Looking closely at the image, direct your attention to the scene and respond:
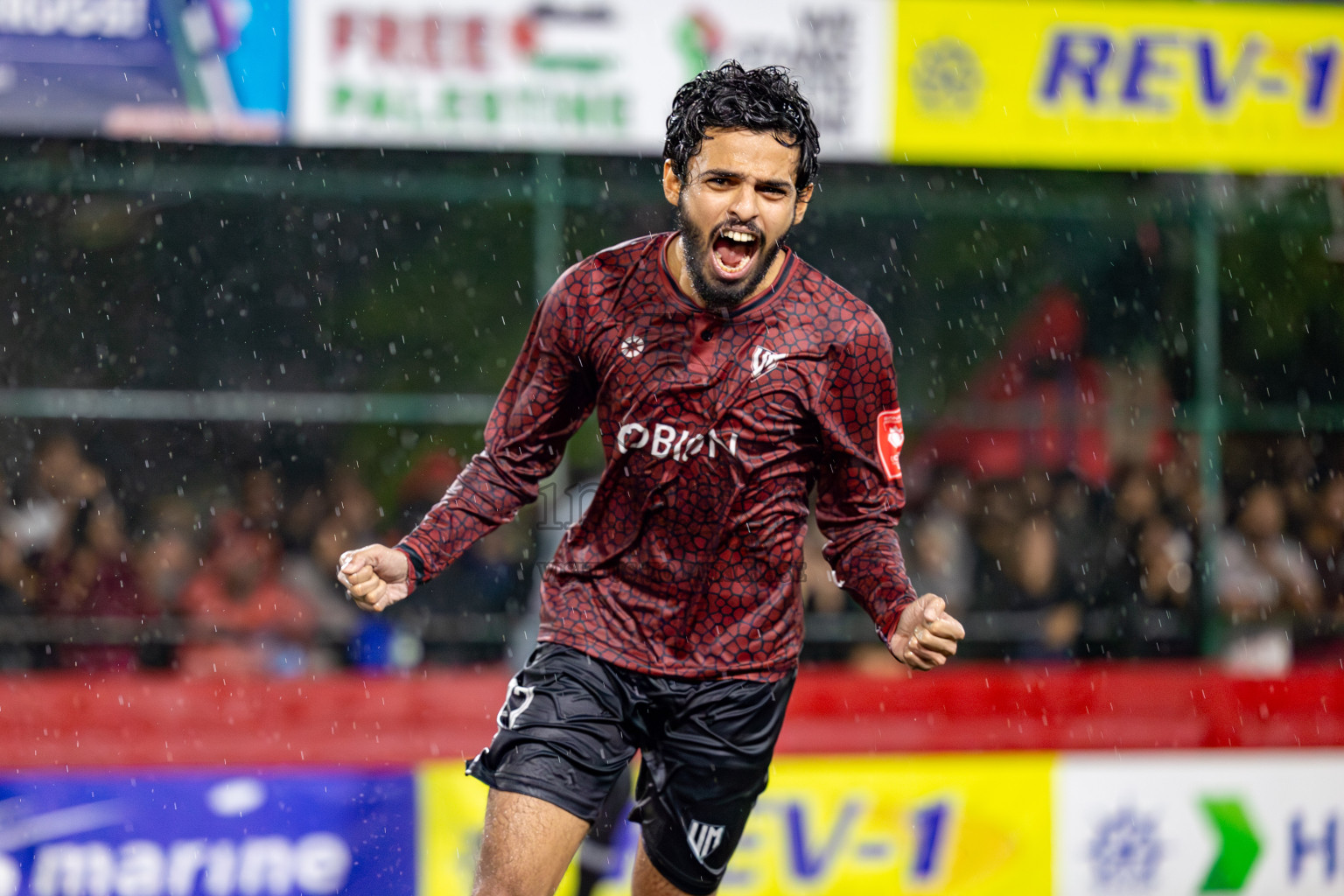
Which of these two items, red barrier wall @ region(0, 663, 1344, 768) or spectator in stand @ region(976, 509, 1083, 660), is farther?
spectator in stand @ region(976, 509, 1083, 660)

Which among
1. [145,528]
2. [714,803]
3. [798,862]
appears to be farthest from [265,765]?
[145,528]

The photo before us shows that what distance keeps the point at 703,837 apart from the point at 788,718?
7.64ft

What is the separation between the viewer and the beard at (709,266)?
3.14 meters

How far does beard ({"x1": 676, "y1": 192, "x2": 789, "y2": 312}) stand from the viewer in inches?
124

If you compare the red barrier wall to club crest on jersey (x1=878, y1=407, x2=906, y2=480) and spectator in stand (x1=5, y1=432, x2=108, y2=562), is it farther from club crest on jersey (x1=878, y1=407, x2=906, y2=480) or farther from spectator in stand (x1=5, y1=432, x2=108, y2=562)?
club crest on jersey (x1=878, y1=407, x2=906, y2=480)

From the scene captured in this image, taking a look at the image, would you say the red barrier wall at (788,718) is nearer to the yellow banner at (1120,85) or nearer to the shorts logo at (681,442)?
the shorts logo at (681,442)

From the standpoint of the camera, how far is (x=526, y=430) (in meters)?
3.39

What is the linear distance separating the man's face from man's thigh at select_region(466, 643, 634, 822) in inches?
33.2

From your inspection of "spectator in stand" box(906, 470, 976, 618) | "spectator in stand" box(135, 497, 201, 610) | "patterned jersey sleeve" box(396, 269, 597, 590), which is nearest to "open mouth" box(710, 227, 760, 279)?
"patterned jersey sleeve" box(396, 269, 597, 590)

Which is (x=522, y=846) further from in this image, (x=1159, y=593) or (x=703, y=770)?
(x=1159, y=593)

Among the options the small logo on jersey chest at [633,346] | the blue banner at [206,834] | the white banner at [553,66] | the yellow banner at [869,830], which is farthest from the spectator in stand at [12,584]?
the small logo on jersey chest at [633,346]

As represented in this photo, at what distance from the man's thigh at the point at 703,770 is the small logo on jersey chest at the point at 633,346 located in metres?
0.71

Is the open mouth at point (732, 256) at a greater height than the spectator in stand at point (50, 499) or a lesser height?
greater

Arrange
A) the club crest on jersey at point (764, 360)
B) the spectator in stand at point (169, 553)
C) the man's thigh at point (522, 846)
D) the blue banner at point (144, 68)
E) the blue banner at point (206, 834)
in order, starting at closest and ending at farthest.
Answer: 1. the man's thigh at point (522, 846)
2. the club crest on jersey at point (764, 360)
3. the blue banner at point (206, 834)
4. the blue banner at point (144, 68)
5. the spectator in stand at point (169, 553)
